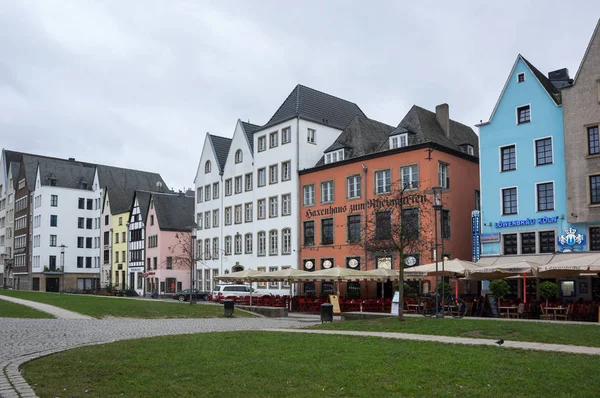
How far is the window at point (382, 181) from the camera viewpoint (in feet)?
145

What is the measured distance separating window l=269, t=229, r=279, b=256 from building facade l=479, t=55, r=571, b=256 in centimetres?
1978

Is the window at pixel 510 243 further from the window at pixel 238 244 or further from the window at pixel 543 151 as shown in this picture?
the window at pixel 238 244

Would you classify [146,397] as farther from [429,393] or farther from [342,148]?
[342,148]

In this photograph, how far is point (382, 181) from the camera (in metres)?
44.8

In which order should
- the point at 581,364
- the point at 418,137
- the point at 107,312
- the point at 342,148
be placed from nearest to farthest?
the point at 581,364 < the point at 107,312 < the point at 418,137 < the point at 342,148

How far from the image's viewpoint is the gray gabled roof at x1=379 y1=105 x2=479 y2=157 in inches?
1726

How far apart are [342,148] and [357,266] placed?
31.7 ft

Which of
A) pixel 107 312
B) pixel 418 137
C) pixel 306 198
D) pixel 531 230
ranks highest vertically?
pixel 418 137

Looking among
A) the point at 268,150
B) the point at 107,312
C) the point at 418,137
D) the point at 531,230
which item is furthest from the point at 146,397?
the point at 268,150

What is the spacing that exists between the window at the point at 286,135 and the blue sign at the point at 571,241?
24.5 metres

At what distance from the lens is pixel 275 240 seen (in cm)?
5331

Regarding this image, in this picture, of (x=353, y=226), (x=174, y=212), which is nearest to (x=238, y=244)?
(x=353, y=226)

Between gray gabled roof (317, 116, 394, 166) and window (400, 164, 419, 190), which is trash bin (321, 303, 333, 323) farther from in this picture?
gray gabled roof (317, 116, 394, 166)

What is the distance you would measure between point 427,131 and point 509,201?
30.2 ft
